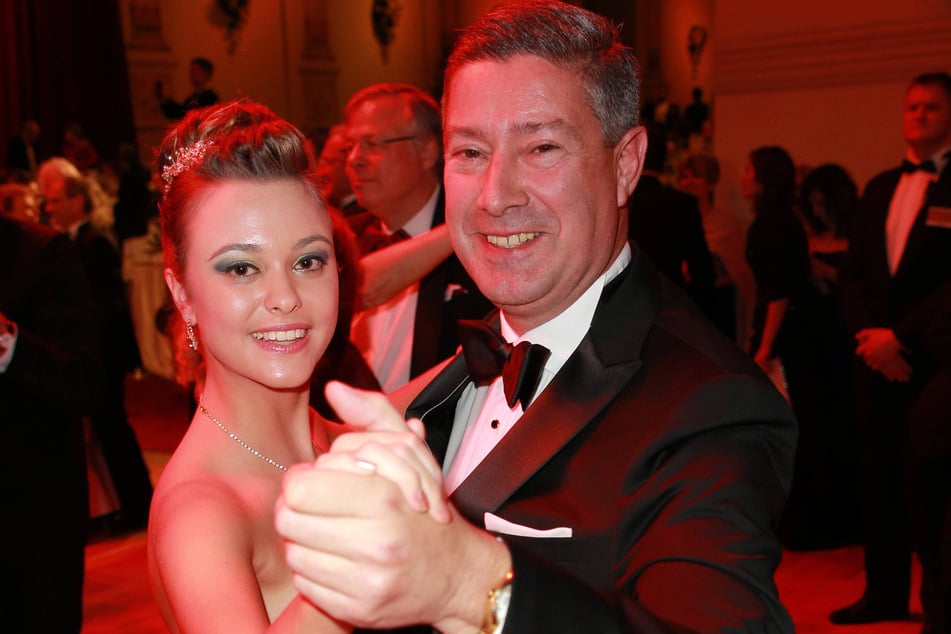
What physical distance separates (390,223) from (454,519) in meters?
2.94

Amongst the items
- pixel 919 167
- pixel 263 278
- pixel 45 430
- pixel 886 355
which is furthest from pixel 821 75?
pixel 263 278

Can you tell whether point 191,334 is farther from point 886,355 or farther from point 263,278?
point 886,355

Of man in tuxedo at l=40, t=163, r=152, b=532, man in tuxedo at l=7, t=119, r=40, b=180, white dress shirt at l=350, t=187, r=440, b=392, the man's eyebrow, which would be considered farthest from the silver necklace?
man in tuxedo at l=7, t=119, r=40, b=180

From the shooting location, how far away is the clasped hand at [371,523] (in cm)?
85

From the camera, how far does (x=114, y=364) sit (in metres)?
5.18

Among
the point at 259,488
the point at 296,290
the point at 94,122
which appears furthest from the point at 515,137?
the point at 94,122

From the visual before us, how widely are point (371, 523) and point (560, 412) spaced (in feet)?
1.97

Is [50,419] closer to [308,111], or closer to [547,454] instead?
[547,454]

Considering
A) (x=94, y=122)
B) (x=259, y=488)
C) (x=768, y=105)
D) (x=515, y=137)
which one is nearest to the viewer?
(x=515, y=137)

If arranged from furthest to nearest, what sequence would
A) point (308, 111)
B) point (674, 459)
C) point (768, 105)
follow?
point (308, 111)
point (768, 105)
point (674, 459)

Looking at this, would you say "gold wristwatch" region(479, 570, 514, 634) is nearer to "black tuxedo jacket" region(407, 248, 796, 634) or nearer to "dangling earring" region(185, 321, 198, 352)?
"black tuxedo jacket" region(407, 248, 796, 634)

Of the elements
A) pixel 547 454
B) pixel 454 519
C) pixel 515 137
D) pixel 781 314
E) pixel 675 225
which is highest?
pixel 515 137

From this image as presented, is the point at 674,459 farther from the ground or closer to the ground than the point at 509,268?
closer to the ground

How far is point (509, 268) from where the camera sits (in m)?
1.64
